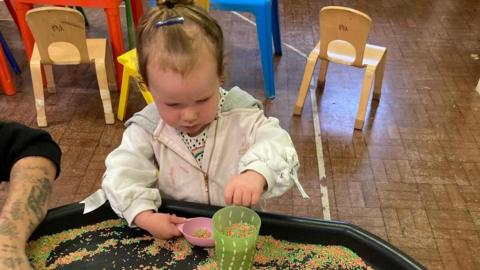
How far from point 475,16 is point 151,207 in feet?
12.6

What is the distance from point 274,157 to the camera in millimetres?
916

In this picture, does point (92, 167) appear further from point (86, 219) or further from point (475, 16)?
point (475, 16)

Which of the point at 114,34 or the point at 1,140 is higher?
the point at 1,140

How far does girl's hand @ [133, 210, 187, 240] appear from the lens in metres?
0.94

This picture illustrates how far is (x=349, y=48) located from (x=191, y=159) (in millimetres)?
1693

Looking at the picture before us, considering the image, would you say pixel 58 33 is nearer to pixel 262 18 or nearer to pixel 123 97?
pixel 123 97

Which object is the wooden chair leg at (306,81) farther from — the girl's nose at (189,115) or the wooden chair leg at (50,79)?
the girl's nose at (189,115)

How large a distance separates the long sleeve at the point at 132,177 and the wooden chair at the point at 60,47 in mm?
1405

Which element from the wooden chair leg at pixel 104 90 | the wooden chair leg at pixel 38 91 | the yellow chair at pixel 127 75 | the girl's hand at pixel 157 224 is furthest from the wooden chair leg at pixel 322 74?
the girl's hand at pixel 157 224

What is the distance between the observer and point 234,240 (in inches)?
30.9

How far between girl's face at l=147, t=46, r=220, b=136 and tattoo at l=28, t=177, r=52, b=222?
0.30m

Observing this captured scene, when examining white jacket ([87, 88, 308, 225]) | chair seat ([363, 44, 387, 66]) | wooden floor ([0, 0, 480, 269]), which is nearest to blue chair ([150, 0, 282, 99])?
wooden floor ([0, 0, 480, 269])

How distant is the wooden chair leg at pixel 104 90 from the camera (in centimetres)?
238

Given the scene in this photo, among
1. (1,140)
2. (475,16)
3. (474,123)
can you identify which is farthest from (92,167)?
(475,16)
